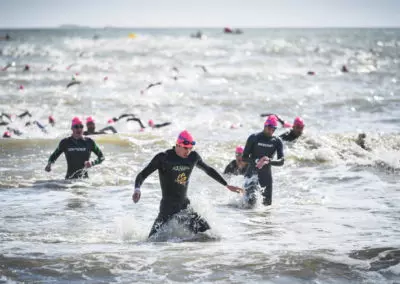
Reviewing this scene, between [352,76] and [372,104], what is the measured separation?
15.0m

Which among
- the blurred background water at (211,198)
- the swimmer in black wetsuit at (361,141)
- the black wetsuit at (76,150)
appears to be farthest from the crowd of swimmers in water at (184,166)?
the swimmer in black wetsuit at (361,141)

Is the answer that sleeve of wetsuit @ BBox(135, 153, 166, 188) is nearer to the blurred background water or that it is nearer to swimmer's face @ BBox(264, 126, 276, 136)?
the blurred background water

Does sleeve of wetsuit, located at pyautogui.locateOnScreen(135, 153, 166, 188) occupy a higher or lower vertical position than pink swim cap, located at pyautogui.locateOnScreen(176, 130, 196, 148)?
lower

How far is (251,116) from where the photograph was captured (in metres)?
24.7

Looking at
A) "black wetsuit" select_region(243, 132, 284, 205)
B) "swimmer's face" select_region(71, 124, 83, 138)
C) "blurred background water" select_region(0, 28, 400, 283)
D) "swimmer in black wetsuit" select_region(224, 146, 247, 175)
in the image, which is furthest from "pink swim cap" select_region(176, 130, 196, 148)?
"swimmer in black wetsuit" select_region(224, 146, 247, 175)

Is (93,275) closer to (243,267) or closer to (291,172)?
(243,267)

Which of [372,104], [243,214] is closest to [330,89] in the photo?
[372,104]

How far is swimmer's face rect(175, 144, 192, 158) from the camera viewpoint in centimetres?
788

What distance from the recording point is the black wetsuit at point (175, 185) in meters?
7.96

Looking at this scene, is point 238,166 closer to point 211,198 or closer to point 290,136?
point 211,198

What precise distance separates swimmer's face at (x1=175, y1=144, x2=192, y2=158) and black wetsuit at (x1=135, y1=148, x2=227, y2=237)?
0.18ft

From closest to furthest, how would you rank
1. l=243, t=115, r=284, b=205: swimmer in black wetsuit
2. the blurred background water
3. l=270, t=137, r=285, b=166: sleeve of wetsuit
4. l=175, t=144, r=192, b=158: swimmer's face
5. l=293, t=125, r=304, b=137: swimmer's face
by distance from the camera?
the blurred background water, l=175, t=144, r=192, b=158: swimmer's face, l=270, t=137, r=285, b=166: sleeve of wetsuit, l=243, t=115, r=284, b=205: swimmer in black wetsuit, l=293, t=125, r=304, b=137: swimmer's face

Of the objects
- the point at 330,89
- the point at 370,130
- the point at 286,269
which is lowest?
the point at 286,269

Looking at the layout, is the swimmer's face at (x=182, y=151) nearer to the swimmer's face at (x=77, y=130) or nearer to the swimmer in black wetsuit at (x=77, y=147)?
the swimmer in black wetsuit at (x=77, y=147)
